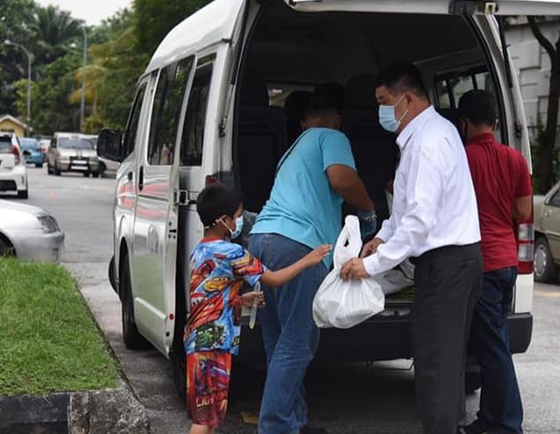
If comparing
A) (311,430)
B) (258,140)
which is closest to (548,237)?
(258,140)

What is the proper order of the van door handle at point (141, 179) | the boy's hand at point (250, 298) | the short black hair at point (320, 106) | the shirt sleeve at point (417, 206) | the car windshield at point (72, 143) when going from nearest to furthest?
the shirt sleeve at point (417, 206) → the boy's hand at point (250, 298) → the short black hair at point (320, 106) → the van door handle at point (141, 179) → the car windshield at point (72, 143)

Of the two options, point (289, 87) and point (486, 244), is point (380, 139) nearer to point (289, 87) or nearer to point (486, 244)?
point (289, 87)

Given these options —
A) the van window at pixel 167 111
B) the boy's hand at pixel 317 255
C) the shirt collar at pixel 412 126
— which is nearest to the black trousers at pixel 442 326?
the boy's hand at pixel 317 255

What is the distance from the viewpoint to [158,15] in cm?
2606

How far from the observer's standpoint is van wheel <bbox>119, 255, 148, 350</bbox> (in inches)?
328

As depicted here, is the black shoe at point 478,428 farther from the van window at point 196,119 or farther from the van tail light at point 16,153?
the van tail light at point 16,153

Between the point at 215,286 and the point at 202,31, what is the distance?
2038 millimetres

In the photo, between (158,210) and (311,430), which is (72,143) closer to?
(158,210)

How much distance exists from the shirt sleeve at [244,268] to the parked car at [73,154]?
38.9 m

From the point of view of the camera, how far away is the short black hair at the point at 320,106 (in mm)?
5750

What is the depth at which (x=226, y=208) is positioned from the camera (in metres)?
5.16

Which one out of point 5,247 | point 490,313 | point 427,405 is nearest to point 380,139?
point 490,313

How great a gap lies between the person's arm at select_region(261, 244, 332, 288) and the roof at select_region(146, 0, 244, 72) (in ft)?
4.66

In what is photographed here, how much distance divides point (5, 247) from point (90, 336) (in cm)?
493
